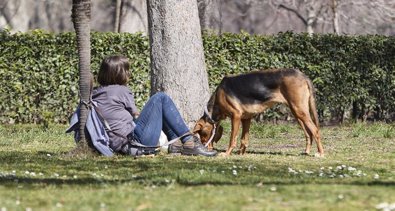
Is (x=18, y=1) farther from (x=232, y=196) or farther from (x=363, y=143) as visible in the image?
(x=232, y=196)

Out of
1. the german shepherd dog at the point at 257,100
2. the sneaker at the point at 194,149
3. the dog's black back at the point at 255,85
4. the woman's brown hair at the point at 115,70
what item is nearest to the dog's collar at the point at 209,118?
the german shepherd dog at the point at 257,100

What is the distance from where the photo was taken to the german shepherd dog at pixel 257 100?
36.5ft

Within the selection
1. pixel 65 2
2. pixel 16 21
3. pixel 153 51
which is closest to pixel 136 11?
pixel 16 21

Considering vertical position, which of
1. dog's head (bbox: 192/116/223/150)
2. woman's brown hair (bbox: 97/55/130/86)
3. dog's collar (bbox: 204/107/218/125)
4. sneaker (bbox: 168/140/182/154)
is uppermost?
woman's brown hair (bbox: 97/55/130/86)

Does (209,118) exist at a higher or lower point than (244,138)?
higher

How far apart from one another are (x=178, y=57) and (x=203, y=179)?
482 centimetres

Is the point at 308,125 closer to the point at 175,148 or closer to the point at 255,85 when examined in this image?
the point at 255,85

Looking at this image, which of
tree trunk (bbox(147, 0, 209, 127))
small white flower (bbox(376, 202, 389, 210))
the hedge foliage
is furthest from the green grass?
the hedge foliage

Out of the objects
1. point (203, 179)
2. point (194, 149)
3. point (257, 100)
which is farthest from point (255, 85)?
point (203, 179)

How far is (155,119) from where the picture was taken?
1076 cm

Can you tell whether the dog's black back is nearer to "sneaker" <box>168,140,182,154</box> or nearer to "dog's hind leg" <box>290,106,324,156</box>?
"dog's hind leg" <box>290,106,324,156</box>

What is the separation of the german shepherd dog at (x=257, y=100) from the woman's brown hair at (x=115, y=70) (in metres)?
1.37

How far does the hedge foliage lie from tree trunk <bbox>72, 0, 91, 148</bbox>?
6377 mm

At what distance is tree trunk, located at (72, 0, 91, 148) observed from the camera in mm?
10266
